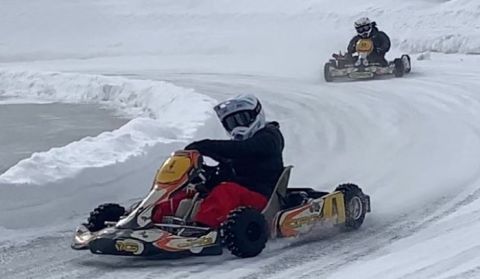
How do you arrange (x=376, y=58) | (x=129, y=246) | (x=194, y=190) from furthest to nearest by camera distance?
(x=376, y=58) < (x=194, y=190) < (x=129, y=246)

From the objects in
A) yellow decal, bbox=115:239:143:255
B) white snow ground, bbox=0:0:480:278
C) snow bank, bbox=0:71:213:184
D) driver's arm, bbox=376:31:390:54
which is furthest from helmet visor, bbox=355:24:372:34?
yellow decal, bbox=115:239:143:255

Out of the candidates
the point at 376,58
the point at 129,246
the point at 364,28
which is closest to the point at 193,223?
the point at 129,246

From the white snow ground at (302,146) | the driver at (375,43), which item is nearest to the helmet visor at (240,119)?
the white snow ground at (302,146)

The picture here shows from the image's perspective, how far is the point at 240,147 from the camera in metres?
7.79

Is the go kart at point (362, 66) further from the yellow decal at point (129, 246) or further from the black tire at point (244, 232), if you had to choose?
the yellow decal at point (129, 246)

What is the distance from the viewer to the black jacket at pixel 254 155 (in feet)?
25.5

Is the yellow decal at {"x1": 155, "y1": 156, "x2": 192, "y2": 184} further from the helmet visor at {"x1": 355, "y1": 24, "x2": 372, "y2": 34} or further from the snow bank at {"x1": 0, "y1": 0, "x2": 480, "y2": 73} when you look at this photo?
the snow bank at {"x1": 0, "y1": 0, "x2": 480, "y2": 73}

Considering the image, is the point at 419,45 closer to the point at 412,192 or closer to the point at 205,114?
the point at 205,114

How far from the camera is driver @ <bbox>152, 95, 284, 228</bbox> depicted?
24.9 ft

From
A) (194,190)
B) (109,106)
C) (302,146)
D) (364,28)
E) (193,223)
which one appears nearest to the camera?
(193,223)

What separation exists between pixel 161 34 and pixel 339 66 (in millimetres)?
20532

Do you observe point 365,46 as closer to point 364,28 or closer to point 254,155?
point 364,28

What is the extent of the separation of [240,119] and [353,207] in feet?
3.87

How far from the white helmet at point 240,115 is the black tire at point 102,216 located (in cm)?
101
